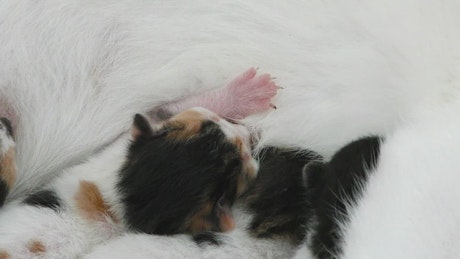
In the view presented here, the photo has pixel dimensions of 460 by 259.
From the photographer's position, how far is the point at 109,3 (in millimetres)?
1489

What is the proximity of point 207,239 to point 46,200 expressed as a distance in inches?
13.7

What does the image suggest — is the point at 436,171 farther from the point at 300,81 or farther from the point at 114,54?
the point at 114,54

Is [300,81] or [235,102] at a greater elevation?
[300,81]

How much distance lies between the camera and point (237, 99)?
1.49 metres

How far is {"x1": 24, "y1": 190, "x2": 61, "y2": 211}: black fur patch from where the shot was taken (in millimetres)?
1441

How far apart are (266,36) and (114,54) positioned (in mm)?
329

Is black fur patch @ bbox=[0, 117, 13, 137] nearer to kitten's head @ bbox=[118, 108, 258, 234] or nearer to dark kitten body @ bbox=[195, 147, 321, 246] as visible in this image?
kitten's head @ bbox=[118, 108, 258, 234]

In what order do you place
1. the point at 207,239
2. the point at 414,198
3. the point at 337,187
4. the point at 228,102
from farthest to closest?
the point at 228,102 < the point at 207,239 < the point at 337,187 < the point at 414,198

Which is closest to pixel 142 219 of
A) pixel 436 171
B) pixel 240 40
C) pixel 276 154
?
pixel 276 154

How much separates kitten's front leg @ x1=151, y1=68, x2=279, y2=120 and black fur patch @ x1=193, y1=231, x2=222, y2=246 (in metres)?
0.27

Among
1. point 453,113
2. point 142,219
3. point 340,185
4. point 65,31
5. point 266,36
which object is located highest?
point 453,113

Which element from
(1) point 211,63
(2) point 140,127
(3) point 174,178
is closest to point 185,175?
(3) point 174,178

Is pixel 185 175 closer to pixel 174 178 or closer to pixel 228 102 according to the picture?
pixel 174 178

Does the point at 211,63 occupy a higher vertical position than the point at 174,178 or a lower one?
higher
